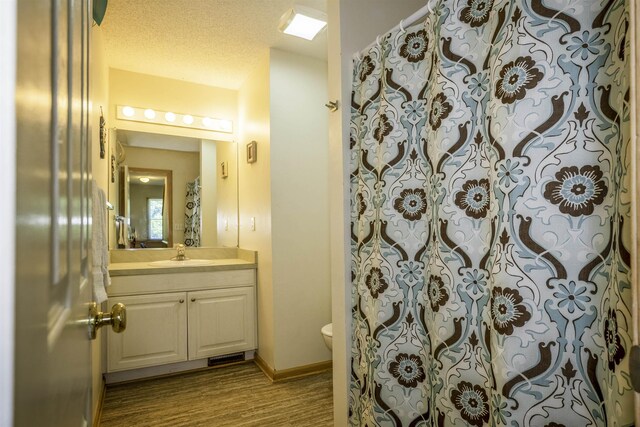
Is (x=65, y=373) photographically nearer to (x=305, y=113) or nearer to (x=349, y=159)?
(x=349, y=159)

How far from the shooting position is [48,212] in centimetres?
39

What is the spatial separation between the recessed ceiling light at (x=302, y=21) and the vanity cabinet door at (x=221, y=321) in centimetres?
201

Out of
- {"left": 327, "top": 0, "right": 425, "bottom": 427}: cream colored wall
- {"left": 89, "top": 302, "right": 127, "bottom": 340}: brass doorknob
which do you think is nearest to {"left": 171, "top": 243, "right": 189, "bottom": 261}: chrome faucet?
{"left": 327, "top": 0, "right": 425, "bottom": 427}: cream colored wall

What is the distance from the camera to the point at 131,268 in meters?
2.57

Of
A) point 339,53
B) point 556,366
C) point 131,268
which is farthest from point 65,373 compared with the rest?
point 131,268

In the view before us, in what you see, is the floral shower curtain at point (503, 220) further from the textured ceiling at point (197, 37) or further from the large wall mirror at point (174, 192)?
the large wall mirror at point (174, 192)

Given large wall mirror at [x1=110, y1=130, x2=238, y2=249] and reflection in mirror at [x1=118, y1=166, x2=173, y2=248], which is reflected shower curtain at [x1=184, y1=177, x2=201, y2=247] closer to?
large wall mirror at [x1=110, y1=130, x2=238, y2=249]

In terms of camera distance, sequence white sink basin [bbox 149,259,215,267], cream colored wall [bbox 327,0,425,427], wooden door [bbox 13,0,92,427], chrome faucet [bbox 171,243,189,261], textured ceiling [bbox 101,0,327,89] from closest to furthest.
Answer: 1. wooden door [bbox 13,0,92,427]
2. cream colored wall [bbox 327,0,425,427]
3. textured ceiling [bbox 101,0,327,89]
4. white sink basin [bbox 149,259,215,267]
5. chrome faucet [bbox 171,243,189,261]

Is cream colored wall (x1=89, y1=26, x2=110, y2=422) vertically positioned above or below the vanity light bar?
below

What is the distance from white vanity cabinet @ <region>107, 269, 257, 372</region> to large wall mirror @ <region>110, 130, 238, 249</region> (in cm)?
60

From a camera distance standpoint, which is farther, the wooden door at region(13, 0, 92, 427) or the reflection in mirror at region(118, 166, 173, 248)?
the reflection in mirror at region(118, 166, 173, 248)

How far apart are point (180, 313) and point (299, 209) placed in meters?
1.24

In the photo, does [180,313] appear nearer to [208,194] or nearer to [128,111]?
[208,194]

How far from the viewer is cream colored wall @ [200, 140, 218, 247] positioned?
132 inches
